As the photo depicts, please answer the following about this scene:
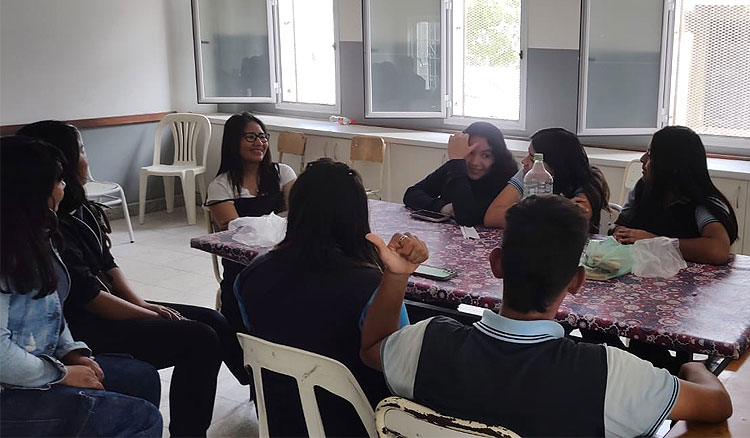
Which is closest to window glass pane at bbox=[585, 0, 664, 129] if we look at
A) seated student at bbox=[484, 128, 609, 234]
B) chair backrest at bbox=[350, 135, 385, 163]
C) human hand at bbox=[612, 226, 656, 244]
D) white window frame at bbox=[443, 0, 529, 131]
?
white window frame at bbox=[443, 0, 529, 131]

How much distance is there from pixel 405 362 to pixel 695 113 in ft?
12.3

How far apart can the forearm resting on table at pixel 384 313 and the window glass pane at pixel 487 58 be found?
3.74m

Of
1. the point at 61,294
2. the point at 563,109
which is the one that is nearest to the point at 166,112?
the point at 563,109

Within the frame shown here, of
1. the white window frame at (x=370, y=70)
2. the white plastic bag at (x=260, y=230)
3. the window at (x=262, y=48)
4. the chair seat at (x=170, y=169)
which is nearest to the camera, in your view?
the white plastic bag at (x=260, y=230)

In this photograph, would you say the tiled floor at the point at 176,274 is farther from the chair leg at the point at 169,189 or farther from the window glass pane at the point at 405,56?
the window glass pane at the point at 405,56

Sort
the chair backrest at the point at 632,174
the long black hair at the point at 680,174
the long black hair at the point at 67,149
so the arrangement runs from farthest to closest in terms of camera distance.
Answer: the chair backrest at the point at 632,174 → the long black hair at the point at 680,174 → the long black hair at the point at 67,149

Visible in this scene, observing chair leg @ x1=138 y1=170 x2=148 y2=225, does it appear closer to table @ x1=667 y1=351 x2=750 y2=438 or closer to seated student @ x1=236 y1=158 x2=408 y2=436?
seated student @ x1=236 y1=158 x2=408 y2=436

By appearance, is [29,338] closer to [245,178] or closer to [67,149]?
[67,149]

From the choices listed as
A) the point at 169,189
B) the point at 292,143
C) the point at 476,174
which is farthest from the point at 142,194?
the point at 476,174

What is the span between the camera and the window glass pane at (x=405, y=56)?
552cm

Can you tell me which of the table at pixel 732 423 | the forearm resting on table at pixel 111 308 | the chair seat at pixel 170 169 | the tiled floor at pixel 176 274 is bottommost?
the tiled floor at pixel 176 274

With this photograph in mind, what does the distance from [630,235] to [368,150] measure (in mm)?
2870

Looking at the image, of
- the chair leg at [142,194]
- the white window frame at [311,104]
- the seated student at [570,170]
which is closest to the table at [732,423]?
the seated student at [570,170]

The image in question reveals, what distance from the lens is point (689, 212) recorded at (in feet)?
8.58
